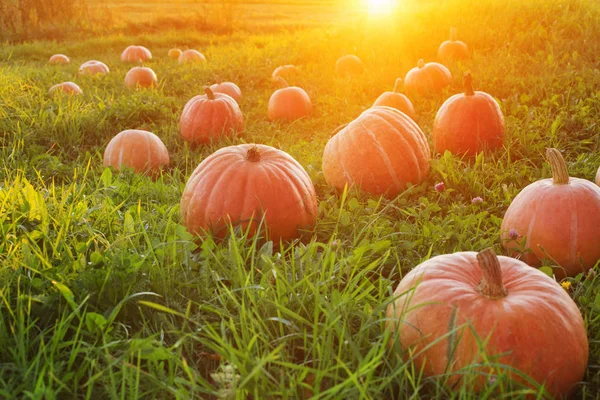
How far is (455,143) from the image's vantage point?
14.3ft

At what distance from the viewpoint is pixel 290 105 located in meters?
6.54

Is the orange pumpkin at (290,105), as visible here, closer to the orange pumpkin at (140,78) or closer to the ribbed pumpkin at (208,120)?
the ribbed pumpkin at (208,120)

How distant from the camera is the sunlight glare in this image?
10.7 meters

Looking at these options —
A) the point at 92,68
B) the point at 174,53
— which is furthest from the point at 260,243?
the point at 174,53

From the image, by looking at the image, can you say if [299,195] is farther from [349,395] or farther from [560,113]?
[560,113]

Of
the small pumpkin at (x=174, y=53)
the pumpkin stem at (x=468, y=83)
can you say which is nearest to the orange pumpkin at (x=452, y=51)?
the pumpkin stem at (x=468, y=83)

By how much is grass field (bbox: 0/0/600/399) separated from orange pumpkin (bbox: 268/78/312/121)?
0.15m

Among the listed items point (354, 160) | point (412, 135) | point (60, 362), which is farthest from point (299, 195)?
point (60, 362)

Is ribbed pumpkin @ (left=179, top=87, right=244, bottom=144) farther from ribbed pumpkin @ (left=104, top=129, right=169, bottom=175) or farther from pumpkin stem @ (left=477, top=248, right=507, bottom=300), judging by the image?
pumpkin stem @ (left=477, top=248, right=507, bottom=300)

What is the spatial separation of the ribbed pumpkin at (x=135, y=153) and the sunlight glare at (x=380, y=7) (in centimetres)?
702

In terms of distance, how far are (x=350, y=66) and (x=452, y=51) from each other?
61.2 inches

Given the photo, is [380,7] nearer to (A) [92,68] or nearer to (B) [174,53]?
(B) [174,53]

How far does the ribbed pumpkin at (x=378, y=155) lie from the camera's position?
369 centimetres

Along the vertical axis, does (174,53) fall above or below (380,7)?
below
